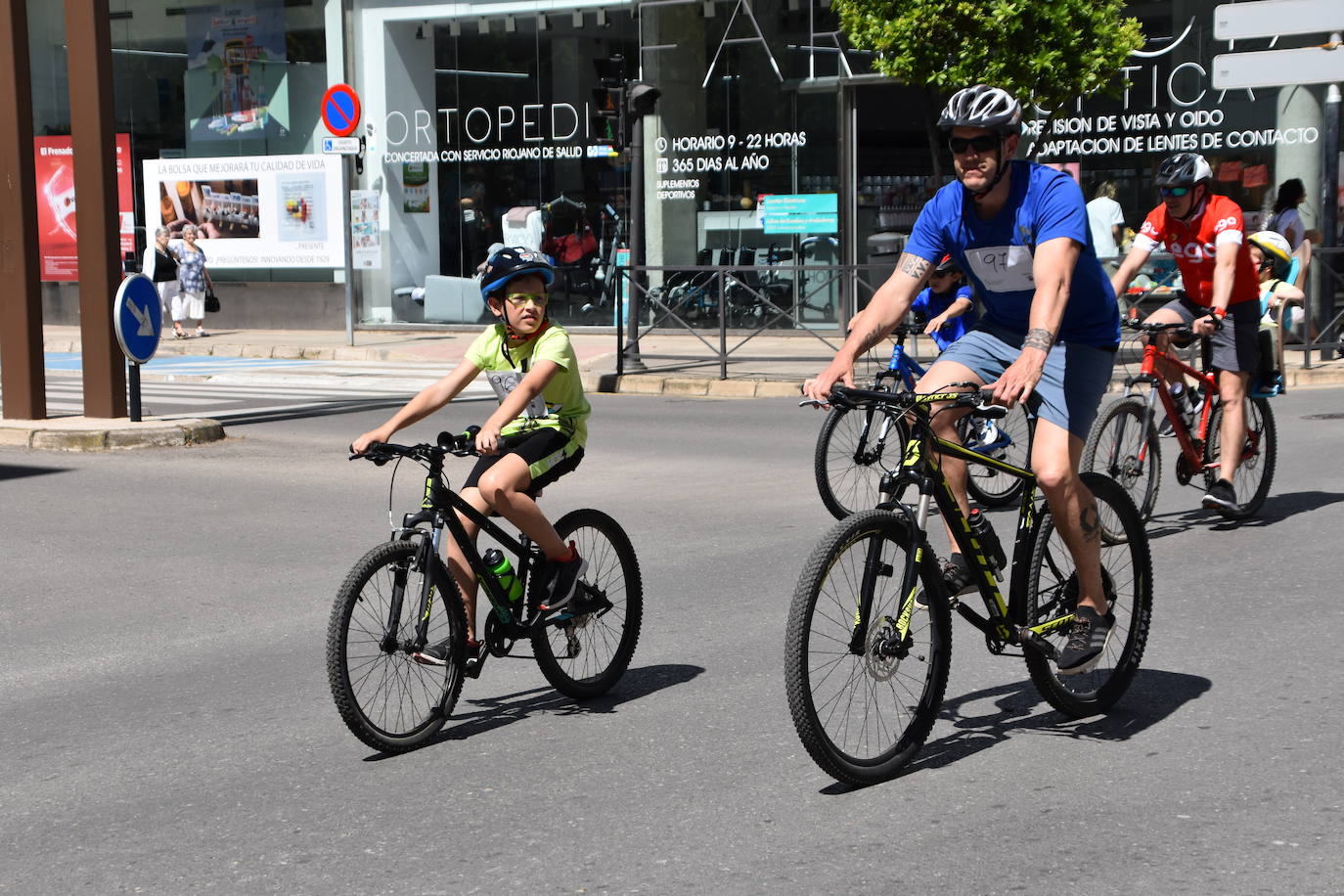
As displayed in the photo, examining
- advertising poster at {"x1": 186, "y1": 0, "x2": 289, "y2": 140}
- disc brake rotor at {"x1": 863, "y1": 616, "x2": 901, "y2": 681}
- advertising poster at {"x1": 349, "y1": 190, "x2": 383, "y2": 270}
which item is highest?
advertising poster at {"x1": 186, "y1": 0, "x2": 289, "y2": 140}

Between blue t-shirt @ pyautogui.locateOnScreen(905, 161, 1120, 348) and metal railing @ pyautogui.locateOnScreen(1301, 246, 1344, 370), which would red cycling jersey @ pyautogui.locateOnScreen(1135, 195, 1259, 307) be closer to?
blue t-shirt @ pyautogui.locateOnScreen(905, 161, 1120, 348)

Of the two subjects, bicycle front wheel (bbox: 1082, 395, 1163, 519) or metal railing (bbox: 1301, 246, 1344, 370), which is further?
metal railing (bbox: 1301, 246, 1344, 370)

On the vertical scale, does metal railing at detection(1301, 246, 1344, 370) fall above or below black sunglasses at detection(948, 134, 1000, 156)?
below

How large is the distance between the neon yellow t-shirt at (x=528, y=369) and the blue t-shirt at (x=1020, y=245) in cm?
116

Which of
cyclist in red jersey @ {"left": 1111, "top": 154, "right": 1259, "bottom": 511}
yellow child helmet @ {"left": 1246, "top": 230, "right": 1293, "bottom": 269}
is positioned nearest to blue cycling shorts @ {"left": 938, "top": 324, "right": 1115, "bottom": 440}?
cyclist in red jersey @ {"left": 1111, "top": 154, "right": 1259, "bottom": 511}

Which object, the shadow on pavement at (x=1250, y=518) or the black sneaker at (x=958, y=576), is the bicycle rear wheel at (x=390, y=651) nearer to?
the black sneaker at (x=958, y=576)

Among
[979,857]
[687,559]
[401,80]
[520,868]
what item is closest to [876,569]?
[979,857]

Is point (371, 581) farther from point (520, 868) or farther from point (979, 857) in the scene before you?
point (979, 857)

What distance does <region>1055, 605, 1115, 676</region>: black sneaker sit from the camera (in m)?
4.98

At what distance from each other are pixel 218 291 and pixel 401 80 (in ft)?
15.3

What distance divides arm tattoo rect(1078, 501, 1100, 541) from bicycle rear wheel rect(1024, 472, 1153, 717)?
51 millimetres

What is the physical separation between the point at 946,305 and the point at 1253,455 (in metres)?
1.99

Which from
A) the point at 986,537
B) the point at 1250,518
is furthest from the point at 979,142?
the point at 1250,518

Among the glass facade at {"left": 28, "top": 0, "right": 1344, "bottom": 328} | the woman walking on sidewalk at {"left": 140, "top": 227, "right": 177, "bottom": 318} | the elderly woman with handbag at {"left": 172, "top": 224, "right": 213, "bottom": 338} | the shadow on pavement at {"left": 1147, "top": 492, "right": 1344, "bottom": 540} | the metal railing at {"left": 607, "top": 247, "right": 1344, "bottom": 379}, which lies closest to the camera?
the shadow on pavement at {"left": 1147, "top": 492, "right": 1344, "bottom": 540}
